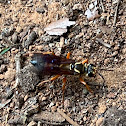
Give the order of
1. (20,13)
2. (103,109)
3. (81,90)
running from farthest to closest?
1. (20,13)
2. (81,90)
3. (103,109)

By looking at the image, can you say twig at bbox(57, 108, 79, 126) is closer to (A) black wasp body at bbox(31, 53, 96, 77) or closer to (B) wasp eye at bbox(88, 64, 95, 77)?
(A) black wasp body at bbox(31, 53, 96, 77)

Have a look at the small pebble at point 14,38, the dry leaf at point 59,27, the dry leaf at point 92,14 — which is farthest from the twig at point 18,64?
the dry leaf at point 92,14

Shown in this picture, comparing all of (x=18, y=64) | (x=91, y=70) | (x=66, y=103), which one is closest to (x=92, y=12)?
(x=91, y=70)

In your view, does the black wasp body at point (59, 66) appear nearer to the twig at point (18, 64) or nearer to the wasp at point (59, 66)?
the wasp at point (59, 66)

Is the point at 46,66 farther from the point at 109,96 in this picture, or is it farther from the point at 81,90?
the point at 109,96

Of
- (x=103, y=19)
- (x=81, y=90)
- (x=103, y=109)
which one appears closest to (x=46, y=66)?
(x=81, y=90)

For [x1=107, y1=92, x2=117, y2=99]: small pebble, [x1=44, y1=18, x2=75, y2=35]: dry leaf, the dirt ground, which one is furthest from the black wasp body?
[x1=44, y1=18, x2=75, y2=35]: dry leaf

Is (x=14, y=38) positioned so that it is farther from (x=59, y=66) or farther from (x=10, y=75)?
(x=59, y=66)

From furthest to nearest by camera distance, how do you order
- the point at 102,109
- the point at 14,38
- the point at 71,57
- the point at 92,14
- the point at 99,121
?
the point at 14,38 → the point at 92,14 → the point at 71,57 → the point at 102,109 → the point at 99,121
